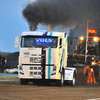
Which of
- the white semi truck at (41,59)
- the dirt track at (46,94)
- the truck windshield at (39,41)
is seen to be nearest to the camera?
the dirt track at (46,94)

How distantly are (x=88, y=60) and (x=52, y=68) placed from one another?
1014 centimetres

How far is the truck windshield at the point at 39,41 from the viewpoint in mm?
12797

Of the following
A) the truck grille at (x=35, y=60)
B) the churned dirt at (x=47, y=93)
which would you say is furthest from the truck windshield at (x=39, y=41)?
the churned dirt at (x=47, y=93)

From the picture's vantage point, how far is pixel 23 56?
12609 millimetres

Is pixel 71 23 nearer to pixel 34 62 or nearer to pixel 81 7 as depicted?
pixel 81 7

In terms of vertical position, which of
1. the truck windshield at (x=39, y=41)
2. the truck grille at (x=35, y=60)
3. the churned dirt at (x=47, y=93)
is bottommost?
the churned dirt at (x=47, y=93)

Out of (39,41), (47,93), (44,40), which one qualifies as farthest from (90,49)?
(47,93)

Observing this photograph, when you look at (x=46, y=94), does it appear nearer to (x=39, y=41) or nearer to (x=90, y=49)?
(x=39, y=41)

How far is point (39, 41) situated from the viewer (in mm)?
12906

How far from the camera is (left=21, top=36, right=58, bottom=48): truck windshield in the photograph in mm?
12797

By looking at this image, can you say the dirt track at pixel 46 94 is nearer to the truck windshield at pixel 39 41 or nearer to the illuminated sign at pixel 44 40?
the truck windshield at pixel 39 41

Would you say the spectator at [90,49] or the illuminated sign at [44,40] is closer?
the illuminated sign at [44,40]

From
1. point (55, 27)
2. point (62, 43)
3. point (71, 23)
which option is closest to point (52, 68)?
point (62, 43)

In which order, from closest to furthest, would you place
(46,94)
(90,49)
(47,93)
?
(46,94)
(47,93)
(90,49)
